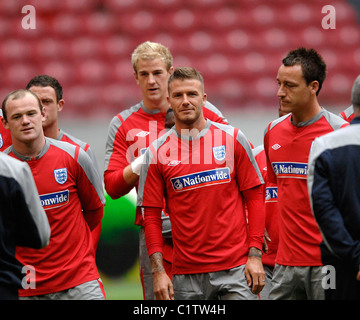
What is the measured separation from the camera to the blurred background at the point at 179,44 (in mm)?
9836

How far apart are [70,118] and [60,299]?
232 inches

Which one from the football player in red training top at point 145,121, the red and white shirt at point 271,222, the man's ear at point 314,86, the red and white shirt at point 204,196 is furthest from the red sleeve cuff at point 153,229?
the man's ear at point 314,86

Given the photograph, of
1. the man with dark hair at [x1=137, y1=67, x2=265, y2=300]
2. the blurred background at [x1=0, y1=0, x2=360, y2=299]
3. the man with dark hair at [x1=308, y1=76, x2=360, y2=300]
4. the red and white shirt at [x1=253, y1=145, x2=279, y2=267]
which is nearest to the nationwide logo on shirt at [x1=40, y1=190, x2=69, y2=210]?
the man with dark hair at [x1=137, y1=67, x2=265, y2=300]

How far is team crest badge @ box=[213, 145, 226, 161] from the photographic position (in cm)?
391

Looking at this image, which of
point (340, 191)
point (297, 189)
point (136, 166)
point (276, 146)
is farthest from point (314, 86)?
point (136, 166)

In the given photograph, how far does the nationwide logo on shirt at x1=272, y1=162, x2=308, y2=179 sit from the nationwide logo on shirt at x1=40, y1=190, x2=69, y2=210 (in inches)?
51.6

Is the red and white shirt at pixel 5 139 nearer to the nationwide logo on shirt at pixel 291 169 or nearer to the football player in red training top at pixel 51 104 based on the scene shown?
the football player in red training top at pixel 51 104

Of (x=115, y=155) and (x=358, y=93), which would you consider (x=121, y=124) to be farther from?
(x=358, y=93)

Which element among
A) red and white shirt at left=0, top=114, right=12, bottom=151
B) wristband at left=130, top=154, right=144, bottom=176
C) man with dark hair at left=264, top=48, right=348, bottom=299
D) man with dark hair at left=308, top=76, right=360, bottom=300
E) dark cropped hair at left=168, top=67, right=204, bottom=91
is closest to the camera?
man with dark hair at left=308, top=76, right=360, bottom=300

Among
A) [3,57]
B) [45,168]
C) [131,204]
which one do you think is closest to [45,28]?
[3,57]

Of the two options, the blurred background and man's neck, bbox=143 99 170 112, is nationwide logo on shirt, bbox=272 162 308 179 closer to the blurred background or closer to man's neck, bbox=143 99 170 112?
man's neck, bbox=143 99 170 112

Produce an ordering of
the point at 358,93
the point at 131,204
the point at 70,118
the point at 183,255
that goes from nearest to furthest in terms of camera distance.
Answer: the point at 358,93 < the point at 183,255 < the point at 131,204 < the point at 70,118

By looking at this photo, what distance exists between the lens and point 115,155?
464 centimetres
